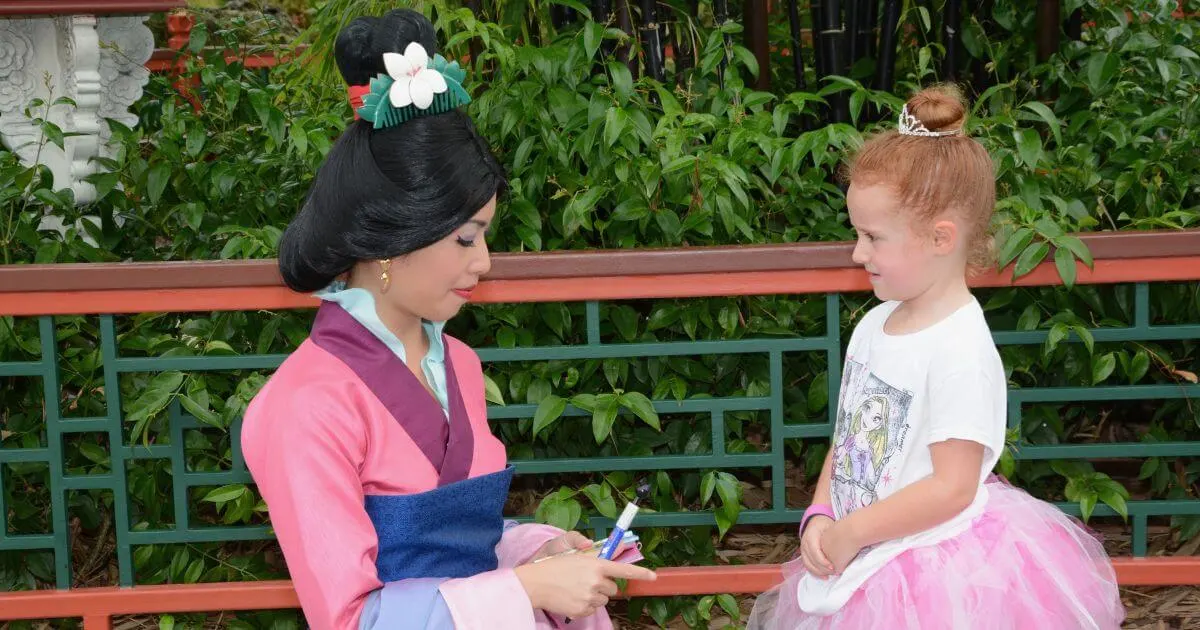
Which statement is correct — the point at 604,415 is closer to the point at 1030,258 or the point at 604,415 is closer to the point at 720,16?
the point at 1030,258

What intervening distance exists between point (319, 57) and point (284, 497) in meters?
2.47

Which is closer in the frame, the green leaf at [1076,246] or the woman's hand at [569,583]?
the woman's hand at [569,583]

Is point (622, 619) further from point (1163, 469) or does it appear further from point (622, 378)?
point (1163, 469)

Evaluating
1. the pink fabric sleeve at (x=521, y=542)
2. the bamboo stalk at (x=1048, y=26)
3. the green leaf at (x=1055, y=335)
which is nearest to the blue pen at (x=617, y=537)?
the pink fabric sleeve at (x=521, y=542)

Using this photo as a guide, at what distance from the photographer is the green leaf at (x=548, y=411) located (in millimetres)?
2657

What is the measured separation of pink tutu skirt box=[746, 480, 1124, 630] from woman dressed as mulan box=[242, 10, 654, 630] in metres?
0.41

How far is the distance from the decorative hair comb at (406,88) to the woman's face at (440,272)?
0.59ft

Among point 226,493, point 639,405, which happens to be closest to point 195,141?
point 226,493

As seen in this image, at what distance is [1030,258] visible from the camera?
251cm

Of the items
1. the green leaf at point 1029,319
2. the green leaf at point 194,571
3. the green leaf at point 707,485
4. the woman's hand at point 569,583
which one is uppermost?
the woman's hand at point 569,583

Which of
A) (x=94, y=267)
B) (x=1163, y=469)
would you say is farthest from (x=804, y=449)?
(x=94, y=267)

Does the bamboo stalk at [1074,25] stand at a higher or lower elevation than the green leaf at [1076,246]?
higher

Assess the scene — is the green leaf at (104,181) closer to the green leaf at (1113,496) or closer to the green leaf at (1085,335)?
the green leaf at (1085,335)

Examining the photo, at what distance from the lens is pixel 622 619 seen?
9.91 ft
